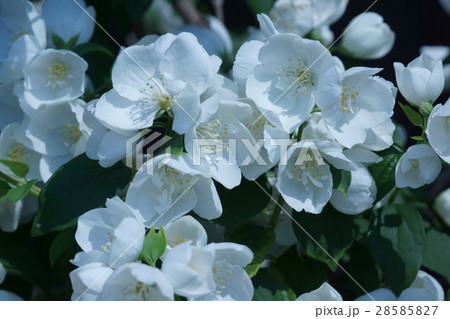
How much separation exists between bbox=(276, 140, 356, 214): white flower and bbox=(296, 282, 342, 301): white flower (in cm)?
11

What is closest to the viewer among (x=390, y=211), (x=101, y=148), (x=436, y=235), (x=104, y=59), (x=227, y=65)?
(x=101, y=148)

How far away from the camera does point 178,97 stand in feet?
2.95

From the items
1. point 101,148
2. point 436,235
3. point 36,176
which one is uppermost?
point 101,148

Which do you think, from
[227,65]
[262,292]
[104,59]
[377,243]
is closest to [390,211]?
[377,243]

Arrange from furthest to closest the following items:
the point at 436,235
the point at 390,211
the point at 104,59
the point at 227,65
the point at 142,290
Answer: the point at 227,65, the point at 104,59, the point at 436,235, the point at 390,211, the point at 142,290

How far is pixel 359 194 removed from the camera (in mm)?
959

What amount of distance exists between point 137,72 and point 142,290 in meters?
0.34

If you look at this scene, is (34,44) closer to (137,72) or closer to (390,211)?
(137,72)

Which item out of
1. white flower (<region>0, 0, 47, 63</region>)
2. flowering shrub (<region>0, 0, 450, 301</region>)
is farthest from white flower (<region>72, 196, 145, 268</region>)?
white flower (<region>0, 0, 47, 63</region>)

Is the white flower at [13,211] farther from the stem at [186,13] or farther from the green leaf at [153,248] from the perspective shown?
the stem at [186,13]

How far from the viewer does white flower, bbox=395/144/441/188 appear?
0.92 m

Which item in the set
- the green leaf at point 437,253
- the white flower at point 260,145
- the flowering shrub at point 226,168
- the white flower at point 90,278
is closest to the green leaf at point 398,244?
the flowering shrub at point 226,168

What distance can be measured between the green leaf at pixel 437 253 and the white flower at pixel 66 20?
0.77m

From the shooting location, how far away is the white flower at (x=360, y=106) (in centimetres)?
94
